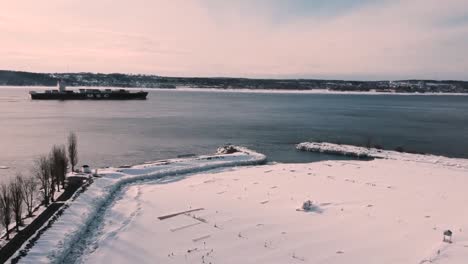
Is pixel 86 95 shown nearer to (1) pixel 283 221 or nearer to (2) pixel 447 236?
(1) pixel 283 221

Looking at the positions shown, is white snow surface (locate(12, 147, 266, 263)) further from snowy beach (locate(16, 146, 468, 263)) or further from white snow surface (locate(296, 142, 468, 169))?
white snow surface (locate(296, 142, 468, 169))

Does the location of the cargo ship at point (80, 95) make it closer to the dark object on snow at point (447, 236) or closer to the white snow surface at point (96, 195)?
the white snow surface at point (96, 195)

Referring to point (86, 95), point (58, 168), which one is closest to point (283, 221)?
point (58, 168)

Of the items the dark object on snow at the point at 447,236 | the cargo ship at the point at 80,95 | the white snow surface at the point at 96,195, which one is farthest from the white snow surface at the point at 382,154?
the cargo ship at the point at 80,95

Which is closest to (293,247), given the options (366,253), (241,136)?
(366,253)

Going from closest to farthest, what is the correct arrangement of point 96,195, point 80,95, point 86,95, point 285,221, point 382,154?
point 285,221 → point 96,195 → point 382,154 → point 80,95 → point 86,95

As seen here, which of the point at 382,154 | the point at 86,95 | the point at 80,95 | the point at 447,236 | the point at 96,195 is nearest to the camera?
the point at 447,236
